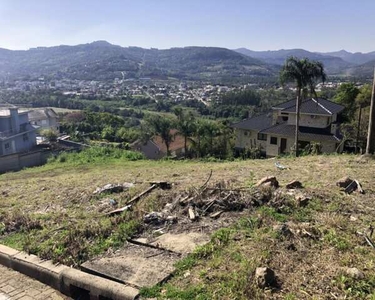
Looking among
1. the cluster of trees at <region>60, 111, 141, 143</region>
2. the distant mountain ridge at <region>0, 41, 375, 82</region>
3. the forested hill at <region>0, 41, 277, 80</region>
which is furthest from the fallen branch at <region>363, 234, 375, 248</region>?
the forested hill at <region>0, 41, 277, 80</region>

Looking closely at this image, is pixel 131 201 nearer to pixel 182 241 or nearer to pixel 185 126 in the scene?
pixel 182 241

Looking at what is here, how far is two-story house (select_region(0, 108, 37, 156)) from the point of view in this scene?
25.3 m

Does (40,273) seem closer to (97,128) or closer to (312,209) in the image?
(312,209)

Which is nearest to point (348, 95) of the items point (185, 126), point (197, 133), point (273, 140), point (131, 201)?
point (273, 140)

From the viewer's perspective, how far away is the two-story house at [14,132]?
25.3 meters

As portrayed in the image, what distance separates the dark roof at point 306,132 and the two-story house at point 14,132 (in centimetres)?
1738

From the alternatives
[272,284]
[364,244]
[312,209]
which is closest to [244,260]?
[272,284]

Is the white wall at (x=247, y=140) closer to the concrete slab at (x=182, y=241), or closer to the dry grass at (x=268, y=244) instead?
the dry grass at (x=268, y=244)

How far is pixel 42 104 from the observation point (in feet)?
239

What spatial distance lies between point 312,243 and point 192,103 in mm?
72435

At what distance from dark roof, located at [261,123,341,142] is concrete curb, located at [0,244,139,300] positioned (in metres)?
18.8

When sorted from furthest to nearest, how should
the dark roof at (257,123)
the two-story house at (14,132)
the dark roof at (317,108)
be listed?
the two-story house at (14,132) < the dark roof at (257,123) < the dark roof at (317,108)

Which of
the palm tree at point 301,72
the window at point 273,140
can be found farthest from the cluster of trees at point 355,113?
the window at point 273,140

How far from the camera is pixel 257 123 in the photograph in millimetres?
24922
